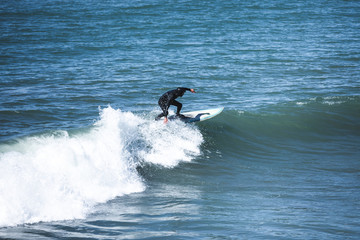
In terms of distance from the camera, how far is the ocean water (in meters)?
8.34

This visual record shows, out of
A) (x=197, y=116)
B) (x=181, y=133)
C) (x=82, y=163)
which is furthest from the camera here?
(x=197, y=116)

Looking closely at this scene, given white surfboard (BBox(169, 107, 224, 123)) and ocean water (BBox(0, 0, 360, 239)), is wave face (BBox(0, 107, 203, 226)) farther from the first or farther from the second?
white surfboard (BBox(169, 107, 224, 123))

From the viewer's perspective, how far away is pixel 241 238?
7199 mm

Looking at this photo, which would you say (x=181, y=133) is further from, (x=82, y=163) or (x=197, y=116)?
(x=82, y=163)

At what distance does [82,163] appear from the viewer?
35.8 feet

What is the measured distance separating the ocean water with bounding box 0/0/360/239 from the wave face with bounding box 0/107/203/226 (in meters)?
0.04

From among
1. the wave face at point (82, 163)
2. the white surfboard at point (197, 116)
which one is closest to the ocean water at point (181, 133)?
the wave face at point (82, 163)

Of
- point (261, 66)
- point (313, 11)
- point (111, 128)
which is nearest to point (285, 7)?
point (313, 11)

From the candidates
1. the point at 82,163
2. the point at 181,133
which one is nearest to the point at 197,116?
the point at 181,133

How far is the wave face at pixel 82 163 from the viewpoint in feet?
28.5

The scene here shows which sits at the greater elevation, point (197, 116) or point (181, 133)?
point (197, 116)

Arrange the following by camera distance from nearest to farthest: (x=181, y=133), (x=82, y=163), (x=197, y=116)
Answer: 1. (x=82, y=163)
2. (x=181, y=133)
3. (x=197, y=116)

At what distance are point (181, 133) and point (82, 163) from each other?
4566 millimetres

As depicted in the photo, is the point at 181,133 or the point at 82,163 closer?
the point at 82,163
